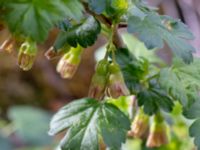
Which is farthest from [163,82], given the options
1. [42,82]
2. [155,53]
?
[42,82]

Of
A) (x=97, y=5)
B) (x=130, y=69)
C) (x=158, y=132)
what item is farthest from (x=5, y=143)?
(x=97, y=5)

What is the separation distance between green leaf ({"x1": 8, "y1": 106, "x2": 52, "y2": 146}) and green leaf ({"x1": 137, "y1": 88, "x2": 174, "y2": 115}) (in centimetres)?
160

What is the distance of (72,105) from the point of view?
84cm

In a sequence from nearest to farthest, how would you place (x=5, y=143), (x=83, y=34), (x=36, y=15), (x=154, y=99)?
(x=36, y=15)
(x=83, y=34)
(x=154, y=99)
(x=5, y=143)

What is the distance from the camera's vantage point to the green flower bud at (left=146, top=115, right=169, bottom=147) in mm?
1059

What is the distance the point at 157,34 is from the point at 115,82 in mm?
101

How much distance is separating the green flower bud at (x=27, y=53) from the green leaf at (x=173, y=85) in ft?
0.63

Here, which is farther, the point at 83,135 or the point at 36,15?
the point at 83,135

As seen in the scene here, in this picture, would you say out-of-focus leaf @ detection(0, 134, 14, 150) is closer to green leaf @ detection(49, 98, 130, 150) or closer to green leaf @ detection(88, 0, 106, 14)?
green leaf @ detection(49, 98, 130, 150)

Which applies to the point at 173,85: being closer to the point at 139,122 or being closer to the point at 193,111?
the point at 193,111

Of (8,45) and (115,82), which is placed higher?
(8,45)

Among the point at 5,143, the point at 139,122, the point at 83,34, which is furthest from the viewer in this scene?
the point at 5,143

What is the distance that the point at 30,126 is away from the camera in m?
2.47

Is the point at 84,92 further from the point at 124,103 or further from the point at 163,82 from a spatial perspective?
the point at 163,82
